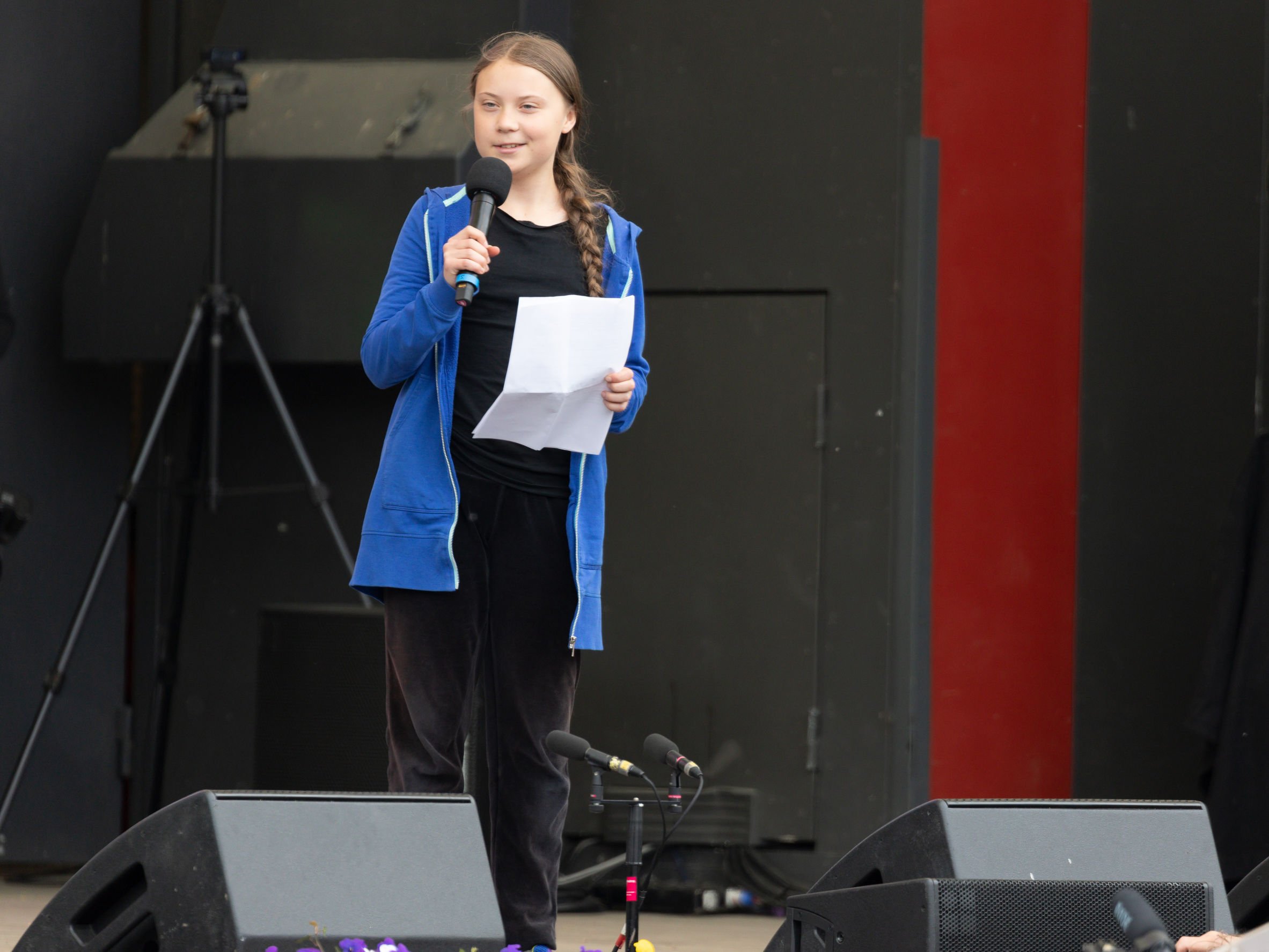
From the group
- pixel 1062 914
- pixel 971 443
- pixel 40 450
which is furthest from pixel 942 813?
pixel 40 450

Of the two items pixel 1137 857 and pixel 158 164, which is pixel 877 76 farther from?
pixel 1137 857

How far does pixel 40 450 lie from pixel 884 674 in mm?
2125

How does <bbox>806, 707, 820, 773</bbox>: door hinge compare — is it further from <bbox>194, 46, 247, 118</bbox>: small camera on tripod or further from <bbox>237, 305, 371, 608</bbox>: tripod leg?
<bbox>194, 46, 247, 118</bbox>: small camera on tripod

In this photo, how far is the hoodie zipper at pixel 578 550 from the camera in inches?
96.6

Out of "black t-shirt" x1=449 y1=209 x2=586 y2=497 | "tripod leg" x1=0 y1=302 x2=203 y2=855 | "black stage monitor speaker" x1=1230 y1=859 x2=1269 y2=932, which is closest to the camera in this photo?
"black stage monitor speaker" x1=1230 y1=859 x2=1269 y2=932

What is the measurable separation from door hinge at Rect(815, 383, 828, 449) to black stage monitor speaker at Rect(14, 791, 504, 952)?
241cm

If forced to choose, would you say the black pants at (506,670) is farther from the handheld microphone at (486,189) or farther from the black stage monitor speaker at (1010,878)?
the black stage monitor speaker at (1010,878)

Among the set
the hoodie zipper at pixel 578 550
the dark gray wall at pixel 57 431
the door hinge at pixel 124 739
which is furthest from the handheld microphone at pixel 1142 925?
the door hinge at pixel 124 739

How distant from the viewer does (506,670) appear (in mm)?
2488

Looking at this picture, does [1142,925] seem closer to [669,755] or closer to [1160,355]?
[669,755]

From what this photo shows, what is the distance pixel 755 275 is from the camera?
14.1ft

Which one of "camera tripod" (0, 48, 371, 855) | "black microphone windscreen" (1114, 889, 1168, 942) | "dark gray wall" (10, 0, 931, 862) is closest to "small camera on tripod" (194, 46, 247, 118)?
"camera tripod" (0, 48, 371, 855)

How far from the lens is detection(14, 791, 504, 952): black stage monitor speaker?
1.76 m

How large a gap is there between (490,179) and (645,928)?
6.60ft
